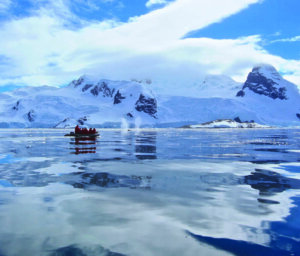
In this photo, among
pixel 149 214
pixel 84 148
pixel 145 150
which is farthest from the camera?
pixel 84 148

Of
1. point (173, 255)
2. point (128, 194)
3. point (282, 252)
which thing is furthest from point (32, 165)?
point (282, 252)

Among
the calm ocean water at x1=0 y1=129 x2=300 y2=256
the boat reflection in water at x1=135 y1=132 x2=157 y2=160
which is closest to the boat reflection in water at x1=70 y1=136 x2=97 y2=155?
the boat reflection in water at x1=135 y1=132 x2=157 y2=160

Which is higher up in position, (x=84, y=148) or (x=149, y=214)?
(x=84, y=148)

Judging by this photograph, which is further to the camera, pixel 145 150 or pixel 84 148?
pixel 84 148

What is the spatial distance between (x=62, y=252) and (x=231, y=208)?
207 inches

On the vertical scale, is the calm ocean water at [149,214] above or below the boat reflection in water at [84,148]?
below

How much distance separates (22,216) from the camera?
845 cm

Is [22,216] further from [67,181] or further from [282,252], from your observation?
[282,252]

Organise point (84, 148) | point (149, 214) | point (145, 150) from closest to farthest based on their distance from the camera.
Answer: point (149, 214) < point (145, 150) < point (84, 148)

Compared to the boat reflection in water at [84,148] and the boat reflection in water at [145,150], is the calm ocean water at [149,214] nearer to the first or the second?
the boat reflection in water at [145,150]

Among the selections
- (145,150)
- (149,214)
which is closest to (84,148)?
(145,150)

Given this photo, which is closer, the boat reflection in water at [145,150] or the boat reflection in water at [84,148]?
the boat reflection in water at [145,150]

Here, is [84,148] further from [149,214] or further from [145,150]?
[149,214]

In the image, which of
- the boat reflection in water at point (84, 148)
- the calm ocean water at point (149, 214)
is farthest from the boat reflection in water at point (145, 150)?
the calm ocean water at point (149, 214)
